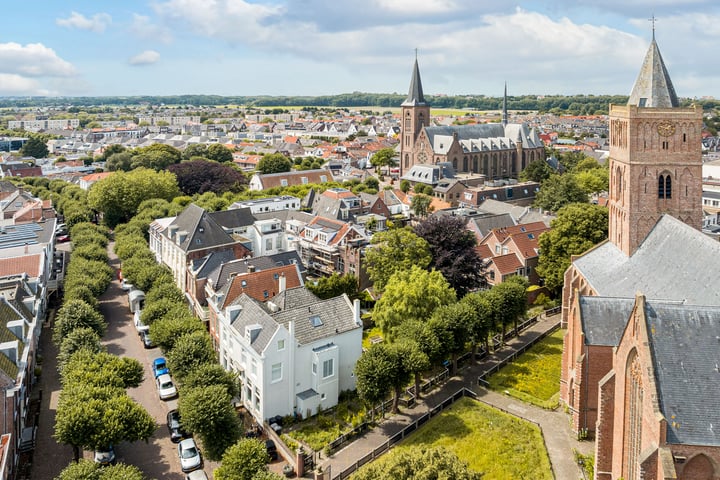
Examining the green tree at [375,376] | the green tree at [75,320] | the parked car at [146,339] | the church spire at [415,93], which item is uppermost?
the church spire at [415,93]

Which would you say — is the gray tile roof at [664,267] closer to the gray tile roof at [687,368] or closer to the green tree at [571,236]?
the gray tile roof at [687,368]

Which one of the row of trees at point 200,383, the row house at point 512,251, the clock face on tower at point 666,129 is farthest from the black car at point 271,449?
the row house at point 512,251

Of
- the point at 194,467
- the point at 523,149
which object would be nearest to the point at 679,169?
the point at 194,467

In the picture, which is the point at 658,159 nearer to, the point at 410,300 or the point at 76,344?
the point at 410,300

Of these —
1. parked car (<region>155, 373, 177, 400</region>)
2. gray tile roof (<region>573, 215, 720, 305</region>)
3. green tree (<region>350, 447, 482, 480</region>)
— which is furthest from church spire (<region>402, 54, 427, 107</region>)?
green tree (<region>350, 447, 482, 480</region>)

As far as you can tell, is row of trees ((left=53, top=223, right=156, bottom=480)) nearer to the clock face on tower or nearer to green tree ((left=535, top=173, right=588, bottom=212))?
the clock face on tower

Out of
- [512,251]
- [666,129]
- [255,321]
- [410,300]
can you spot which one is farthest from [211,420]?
[512,251]
